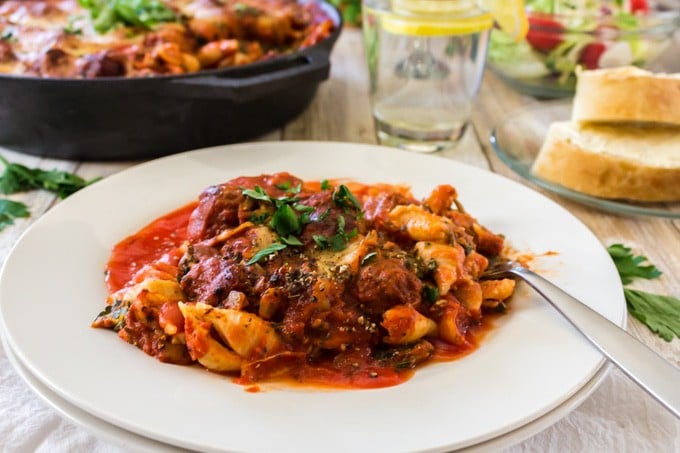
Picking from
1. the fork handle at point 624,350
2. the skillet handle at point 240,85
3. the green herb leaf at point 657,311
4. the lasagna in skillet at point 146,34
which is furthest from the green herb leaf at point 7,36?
the green herb leaf at point 657,311

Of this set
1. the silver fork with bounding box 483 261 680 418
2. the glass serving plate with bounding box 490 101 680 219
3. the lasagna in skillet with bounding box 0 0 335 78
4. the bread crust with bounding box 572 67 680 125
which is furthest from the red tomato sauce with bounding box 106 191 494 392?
the bread crust with bounding box 572 67 680 125

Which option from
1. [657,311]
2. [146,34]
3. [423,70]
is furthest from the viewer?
[423,70]

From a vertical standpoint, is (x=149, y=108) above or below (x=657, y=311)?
above

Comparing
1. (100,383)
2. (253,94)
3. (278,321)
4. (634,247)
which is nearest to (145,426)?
(100,383)

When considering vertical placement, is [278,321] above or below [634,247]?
above

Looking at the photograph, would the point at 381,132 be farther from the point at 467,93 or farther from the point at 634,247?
the point at 634,247

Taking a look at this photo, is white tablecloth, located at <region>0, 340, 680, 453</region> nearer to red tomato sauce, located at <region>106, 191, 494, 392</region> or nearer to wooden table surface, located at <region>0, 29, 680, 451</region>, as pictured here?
wooden table surface, located at <region>0, 29, 680, 451</region>

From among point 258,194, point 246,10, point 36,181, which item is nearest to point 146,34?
point 246,10

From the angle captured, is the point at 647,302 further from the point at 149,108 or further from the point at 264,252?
the point at 149,108
